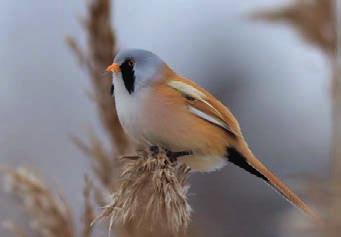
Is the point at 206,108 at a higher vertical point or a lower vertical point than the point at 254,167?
higher

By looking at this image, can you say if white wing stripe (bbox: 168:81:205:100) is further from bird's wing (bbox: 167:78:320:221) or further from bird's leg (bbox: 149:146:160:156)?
bird's leg (bbox: 149:146:160:156)

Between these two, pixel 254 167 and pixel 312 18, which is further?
pixel 254 167

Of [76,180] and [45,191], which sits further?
[76,180]

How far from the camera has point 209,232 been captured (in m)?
2.38

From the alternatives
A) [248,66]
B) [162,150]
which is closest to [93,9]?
[162,150]

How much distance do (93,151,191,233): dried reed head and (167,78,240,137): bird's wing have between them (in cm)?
54

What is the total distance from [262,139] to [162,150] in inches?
270

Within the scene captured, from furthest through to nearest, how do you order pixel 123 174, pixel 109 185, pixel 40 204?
pixel 109 185, pixel 40 204, pixel 123 174

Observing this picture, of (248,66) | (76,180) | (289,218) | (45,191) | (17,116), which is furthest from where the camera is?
(248,66)

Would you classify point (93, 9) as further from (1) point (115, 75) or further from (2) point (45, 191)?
(2) point (45, 191)

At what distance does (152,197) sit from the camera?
2143 mm

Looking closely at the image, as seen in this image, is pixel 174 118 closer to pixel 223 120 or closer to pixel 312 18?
pixel 223 120

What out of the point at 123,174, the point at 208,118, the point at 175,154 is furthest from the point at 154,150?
the point at 208,118

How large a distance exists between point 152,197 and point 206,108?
0.92m
